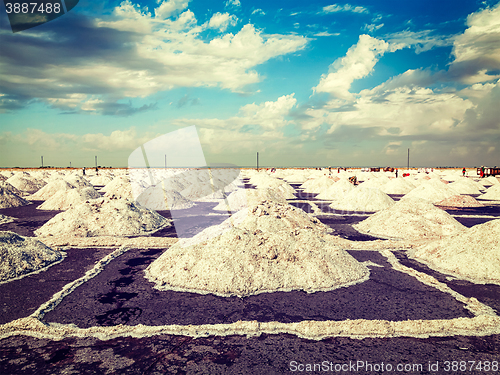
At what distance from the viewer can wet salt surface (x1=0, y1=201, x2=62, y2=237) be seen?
15.1 meters

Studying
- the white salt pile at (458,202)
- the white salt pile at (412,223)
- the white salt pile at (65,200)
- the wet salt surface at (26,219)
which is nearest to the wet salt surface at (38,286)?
the wet salt surface at (26,219)

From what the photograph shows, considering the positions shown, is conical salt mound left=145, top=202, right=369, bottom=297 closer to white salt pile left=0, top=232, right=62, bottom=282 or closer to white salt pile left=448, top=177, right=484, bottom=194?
white salt pile left=0, top=232, right=62, bottom=282

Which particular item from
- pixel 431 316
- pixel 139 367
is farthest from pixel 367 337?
pixel 139 367

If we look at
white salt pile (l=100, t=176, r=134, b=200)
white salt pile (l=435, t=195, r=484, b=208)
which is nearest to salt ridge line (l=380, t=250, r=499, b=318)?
white salt pile (l=435, t=195, r=484, b=208)

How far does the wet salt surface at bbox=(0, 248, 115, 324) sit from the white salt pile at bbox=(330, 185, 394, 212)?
54.4ft

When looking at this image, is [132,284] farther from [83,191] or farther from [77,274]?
[83,191]

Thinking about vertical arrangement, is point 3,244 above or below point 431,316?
above

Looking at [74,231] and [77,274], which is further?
[74,231]

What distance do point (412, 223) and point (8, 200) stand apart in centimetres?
2741

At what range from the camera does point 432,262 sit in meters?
9.79

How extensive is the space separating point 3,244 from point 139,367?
290 inches

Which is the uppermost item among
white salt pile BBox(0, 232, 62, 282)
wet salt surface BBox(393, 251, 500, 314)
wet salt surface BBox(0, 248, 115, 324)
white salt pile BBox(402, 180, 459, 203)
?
white salt pile BBox(402, 180, 459, 203)

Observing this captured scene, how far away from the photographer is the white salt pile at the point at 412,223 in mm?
13508

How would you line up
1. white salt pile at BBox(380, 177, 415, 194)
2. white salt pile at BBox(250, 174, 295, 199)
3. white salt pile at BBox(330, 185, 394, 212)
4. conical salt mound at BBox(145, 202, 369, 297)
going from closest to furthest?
conical salt mound at BBox(145, 202, 369, 297), white salt pile at BBox(330, 185, 394, 212), white salt pile at BBox(250, 174, 295, 199), white salt pile at BBox(380, 177, 415, 194)
